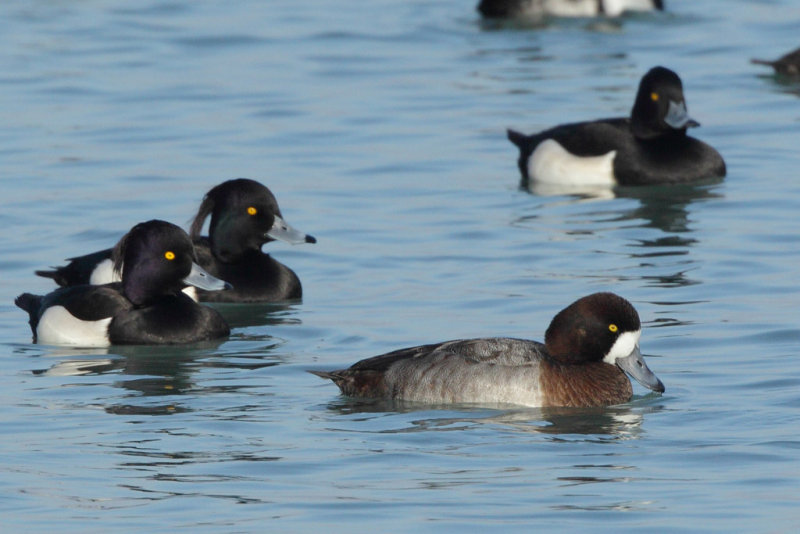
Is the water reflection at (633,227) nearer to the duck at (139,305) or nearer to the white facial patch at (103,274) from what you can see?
the duck at (139,305)

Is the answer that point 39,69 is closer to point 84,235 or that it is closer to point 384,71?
point 384,71

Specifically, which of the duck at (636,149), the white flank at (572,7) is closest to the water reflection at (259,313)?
the duck at (636,149)

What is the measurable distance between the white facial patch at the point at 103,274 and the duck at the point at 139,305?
70 centimetres

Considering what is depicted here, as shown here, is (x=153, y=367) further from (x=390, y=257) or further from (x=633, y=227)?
(x=633, y=227)

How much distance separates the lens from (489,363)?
8.39 meters

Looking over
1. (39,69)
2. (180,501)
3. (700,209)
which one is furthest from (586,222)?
(39,69)

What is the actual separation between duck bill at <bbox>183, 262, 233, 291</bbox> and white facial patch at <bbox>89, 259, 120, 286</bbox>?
0.83 m

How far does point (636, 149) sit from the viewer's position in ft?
48.4

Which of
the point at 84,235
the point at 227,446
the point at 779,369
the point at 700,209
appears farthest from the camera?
the point at 700,209

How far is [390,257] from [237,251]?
1125 millimetres

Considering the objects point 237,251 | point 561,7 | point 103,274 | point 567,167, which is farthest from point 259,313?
point 561,7

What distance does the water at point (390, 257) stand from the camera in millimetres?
7234

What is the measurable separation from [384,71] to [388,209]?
5982 mm

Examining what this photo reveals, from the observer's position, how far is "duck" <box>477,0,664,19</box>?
21.7m
